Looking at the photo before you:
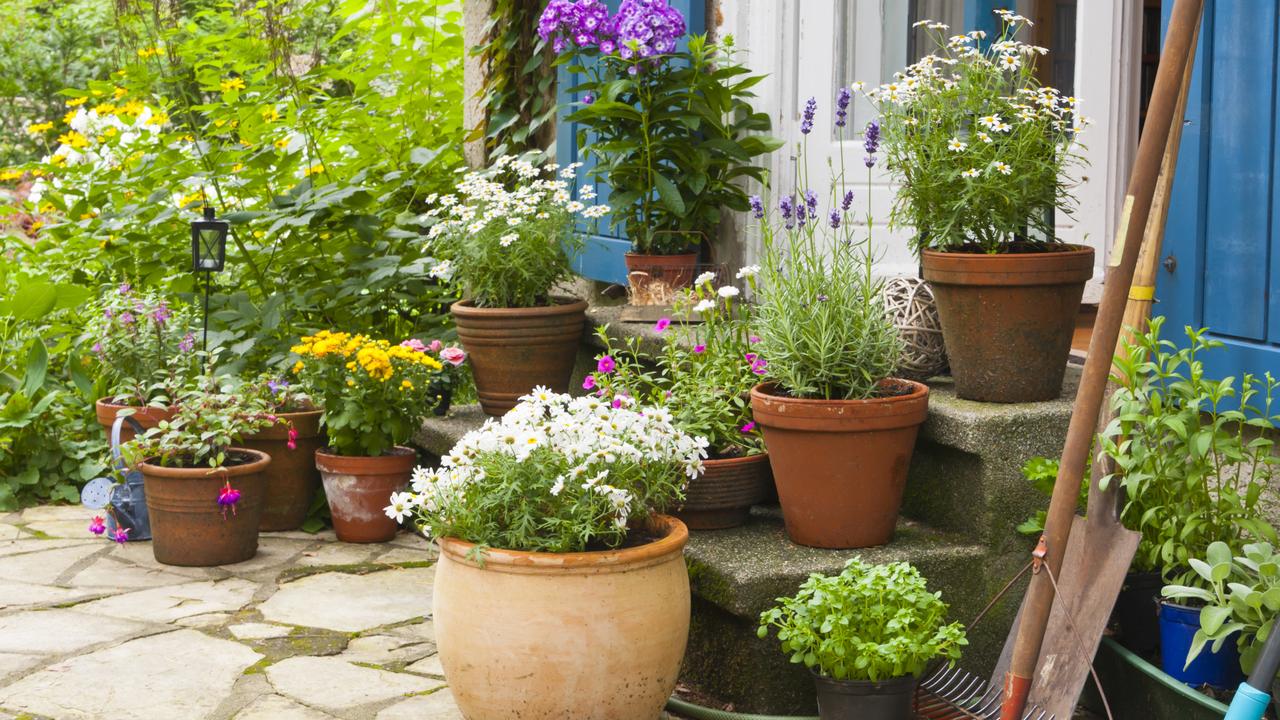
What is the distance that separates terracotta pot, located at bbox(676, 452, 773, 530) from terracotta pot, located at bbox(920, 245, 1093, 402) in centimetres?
53

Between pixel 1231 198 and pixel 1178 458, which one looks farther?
pixel 1231 198

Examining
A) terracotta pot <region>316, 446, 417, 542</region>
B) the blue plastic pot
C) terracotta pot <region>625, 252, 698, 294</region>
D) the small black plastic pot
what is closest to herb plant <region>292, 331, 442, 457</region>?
terracotta pot <region>316, 446, 417, 542</region>

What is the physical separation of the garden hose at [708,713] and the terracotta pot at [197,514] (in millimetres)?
1672

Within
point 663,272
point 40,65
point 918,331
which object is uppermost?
point 40,65

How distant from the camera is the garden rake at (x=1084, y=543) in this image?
224cm

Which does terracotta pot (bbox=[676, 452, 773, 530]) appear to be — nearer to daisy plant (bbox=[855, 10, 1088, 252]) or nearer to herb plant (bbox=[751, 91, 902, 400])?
herb plant (bbox=[751, 91, 902, 400])

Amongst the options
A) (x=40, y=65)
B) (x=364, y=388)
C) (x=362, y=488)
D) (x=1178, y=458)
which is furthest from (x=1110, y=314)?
(x=40, y=65)

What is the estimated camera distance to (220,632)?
327 cm

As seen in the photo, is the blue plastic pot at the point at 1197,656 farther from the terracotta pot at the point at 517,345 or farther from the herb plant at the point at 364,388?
the herb plant at the point at 364,388

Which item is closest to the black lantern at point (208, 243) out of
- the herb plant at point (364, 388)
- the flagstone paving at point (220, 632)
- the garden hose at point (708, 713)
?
the herb plant at point (364, 388)

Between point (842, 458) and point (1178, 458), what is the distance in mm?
681

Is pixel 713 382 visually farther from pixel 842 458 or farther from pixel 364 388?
pixel 364 388

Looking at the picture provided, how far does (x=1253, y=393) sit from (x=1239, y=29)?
2.47 feet

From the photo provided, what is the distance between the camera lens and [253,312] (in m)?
4.86
